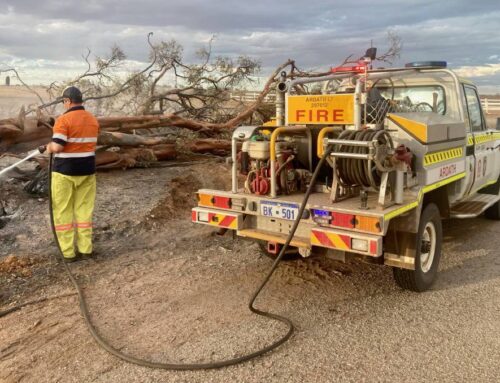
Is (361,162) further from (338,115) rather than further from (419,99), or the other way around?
(419,99)

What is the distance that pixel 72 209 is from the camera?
5.87 metres

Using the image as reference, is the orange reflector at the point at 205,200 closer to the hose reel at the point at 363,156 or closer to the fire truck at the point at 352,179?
the fire truck at the point at 352,179

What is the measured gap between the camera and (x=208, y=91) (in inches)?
482

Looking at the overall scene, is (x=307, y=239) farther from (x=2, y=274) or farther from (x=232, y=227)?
(x=2, y=274)

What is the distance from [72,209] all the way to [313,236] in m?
3.12

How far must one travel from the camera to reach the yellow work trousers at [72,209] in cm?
571

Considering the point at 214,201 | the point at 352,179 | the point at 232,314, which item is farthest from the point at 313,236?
the point at 214,201

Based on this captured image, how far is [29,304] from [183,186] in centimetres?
430

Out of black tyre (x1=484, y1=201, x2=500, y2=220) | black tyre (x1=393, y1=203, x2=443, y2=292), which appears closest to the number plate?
black tyre (x1=393, y1=203, x2=443, y2=292)

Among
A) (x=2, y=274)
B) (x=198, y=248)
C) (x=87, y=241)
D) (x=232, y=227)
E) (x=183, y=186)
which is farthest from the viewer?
(x=183, y=186)

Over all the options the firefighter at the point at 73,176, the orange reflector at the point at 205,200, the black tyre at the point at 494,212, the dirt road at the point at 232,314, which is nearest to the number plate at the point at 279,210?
the orange reflector at the point at 205,200

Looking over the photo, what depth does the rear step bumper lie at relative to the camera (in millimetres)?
3955

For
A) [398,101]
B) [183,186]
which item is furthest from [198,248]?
[398,101]

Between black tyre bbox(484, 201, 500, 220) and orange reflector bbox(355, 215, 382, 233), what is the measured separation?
473cm
